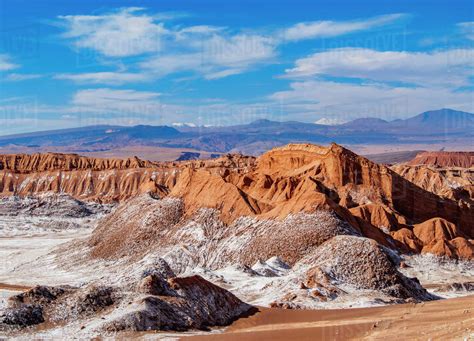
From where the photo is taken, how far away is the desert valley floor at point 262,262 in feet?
87.5

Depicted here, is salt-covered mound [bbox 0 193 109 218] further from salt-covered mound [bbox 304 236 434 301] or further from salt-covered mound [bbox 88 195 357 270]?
salt-covered mound [bbox 304 236 434 301]

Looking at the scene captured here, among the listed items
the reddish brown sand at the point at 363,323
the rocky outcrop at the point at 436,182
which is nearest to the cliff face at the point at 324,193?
the reddish brown sand at the point at 363,323

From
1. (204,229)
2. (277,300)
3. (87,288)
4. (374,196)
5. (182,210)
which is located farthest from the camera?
(374,196)

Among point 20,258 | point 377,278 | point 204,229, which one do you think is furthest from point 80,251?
point 377,278

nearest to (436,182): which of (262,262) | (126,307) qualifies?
(262,262)

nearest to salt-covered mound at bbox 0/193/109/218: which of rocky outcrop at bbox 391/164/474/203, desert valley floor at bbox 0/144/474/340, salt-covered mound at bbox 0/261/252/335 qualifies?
desert valley floor at bbox 0/144/474/340

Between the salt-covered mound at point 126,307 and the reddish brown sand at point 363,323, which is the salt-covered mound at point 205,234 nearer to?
the reddish brown sand at point 363,323

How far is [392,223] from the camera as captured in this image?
57.5 meters

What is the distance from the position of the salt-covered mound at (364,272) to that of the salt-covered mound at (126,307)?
26.3ft

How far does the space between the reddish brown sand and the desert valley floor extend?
0.09 m

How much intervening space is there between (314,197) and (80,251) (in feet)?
68.9

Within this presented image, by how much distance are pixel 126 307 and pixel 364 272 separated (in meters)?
14.9

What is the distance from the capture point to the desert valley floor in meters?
26.7

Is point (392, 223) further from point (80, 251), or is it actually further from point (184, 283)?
point (184, 283)
